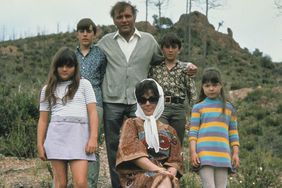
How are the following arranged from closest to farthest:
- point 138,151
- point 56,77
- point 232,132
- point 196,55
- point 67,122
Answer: point 138,151
point 67,122
point 56,77
point 232,132
point 196,55

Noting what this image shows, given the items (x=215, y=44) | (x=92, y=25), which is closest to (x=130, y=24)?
(x=92, y=25)

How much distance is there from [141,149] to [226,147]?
2.52ft

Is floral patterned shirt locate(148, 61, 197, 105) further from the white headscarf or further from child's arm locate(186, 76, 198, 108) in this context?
the white headscarf

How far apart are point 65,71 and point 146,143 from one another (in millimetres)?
939

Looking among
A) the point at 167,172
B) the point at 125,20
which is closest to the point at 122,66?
the point at 125,20

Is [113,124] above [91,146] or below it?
above

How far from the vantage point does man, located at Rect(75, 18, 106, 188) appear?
519cm

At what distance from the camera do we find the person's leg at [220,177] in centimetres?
475

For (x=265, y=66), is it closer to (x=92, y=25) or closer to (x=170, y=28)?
(x=170, y=28)

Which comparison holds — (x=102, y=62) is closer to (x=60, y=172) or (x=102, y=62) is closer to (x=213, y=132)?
(x=60, y=172)

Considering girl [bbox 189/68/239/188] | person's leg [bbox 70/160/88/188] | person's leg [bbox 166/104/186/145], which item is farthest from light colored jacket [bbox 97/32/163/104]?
person's leg [bbox 70/160/88/188]

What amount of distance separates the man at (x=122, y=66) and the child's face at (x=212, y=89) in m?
0.70

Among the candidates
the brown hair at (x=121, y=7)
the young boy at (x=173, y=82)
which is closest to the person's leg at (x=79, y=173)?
the young boy at (x=173, y=82)

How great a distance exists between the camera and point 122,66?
17.3 ft
